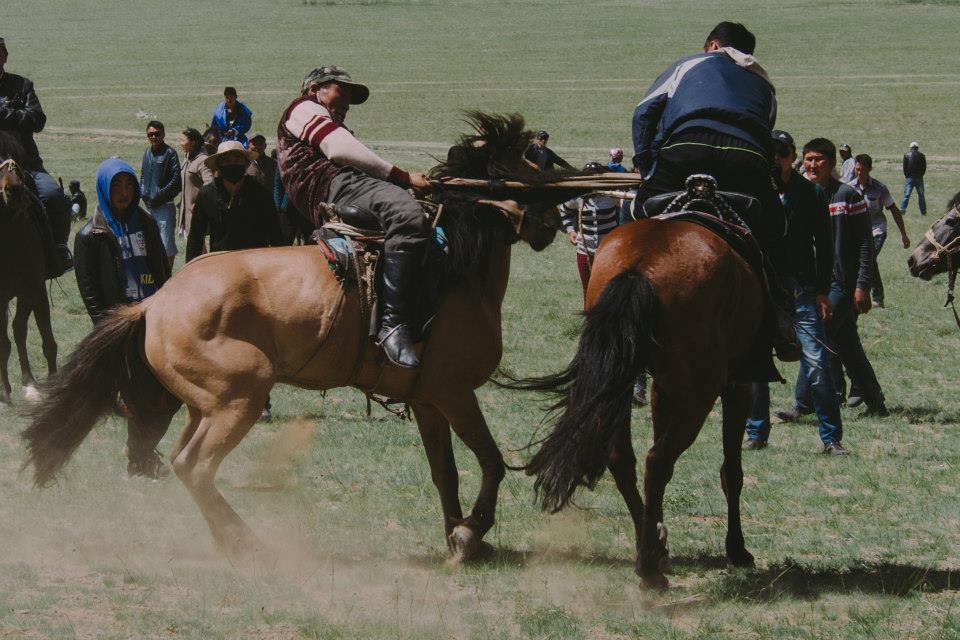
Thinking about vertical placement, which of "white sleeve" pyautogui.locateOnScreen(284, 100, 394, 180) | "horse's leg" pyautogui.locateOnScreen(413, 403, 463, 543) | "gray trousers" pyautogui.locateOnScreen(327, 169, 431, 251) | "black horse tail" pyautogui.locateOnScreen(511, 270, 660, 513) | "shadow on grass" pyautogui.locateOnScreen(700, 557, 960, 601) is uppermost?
"white sleeve" pyautogui.locateOnScreen(284, 100, 394, 180)

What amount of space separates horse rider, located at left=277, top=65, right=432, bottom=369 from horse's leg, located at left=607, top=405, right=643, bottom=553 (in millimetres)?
1134

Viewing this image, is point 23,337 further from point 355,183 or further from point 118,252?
point 355,183

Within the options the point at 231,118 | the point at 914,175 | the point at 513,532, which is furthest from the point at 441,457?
the point at 914,175

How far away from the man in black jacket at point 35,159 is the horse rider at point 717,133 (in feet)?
20.0

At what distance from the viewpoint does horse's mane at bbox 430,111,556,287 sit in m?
7.04

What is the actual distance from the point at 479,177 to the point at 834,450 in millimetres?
3935

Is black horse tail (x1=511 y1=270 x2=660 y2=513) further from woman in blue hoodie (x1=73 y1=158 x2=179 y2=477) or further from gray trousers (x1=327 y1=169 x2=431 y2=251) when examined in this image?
woman in blue hoodie (x1=73 y1=158 x2=179 y2=477)

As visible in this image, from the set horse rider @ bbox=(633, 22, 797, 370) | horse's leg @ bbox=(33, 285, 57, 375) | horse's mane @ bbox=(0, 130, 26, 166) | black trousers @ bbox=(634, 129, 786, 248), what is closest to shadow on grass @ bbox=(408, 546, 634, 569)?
horse rider @ bbox=(633, 22, 797, 370)

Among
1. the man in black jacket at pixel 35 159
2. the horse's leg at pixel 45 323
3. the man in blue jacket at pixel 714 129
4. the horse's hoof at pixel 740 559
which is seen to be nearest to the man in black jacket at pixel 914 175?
the man in black jacket at pixel 35 159

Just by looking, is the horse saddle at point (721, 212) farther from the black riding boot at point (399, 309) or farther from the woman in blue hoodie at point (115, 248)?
the woman in blue hoodie at point (115, 248)

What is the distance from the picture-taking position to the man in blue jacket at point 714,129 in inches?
267

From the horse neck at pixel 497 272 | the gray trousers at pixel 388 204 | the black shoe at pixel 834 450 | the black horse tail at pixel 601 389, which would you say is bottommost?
the black shoe at pixel 834 450

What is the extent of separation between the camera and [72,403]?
707cm

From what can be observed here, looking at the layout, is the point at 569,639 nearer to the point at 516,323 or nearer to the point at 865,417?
the point at 865,417
